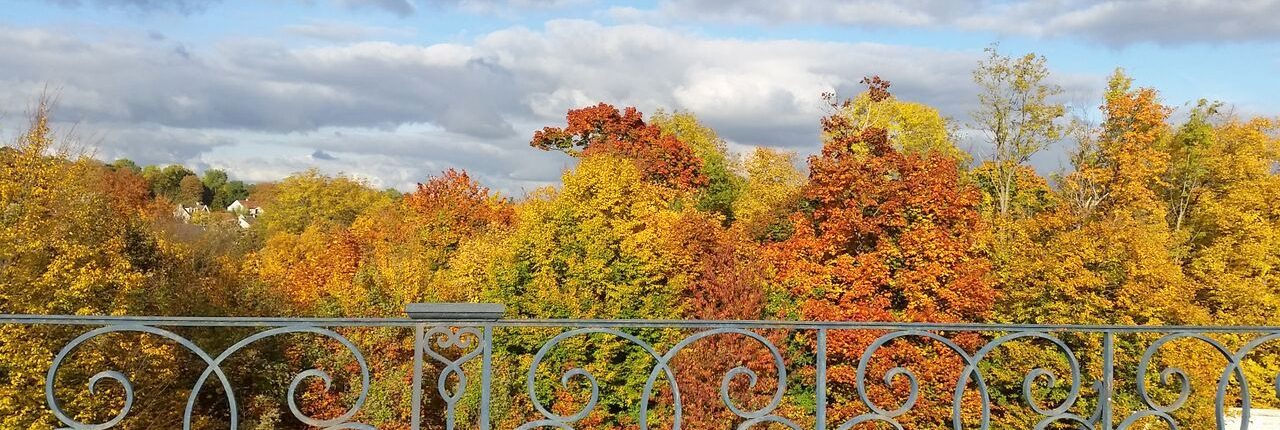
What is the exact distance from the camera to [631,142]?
43281 mm

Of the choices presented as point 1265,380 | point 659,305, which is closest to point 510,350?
point 659,305

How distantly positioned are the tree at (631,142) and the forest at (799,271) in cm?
829

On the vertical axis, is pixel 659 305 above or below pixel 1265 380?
above

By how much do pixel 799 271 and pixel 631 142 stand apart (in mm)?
18995

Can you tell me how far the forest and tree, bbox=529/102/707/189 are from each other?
326 inches

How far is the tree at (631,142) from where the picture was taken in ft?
136

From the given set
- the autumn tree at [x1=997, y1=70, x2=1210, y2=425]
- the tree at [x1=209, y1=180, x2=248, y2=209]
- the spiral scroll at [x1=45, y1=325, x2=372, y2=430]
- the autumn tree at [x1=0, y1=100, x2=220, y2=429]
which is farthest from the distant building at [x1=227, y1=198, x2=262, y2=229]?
the spiral scroll at [x1=45, y1=325, x2=372, y2=430]

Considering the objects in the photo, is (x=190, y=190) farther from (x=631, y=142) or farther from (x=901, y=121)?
(x=901, y=121)

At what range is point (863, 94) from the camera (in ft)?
123

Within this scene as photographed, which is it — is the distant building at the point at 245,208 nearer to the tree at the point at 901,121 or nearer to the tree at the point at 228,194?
the tree at the point at 228,194

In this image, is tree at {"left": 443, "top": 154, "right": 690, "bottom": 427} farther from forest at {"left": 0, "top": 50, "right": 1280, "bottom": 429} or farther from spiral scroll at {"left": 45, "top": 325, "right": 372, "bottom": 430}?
spiral scroll at {"left": 45, "top": 325, "right": 372, "bottom": 430}

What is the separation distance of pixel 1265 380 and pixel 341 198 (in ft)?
145

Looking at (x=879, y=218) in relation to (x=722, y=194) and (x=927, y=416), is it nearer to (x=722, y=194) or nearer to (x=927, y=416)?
(x=927, y=416)

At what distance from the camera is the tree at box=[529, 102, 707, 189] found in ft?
136
